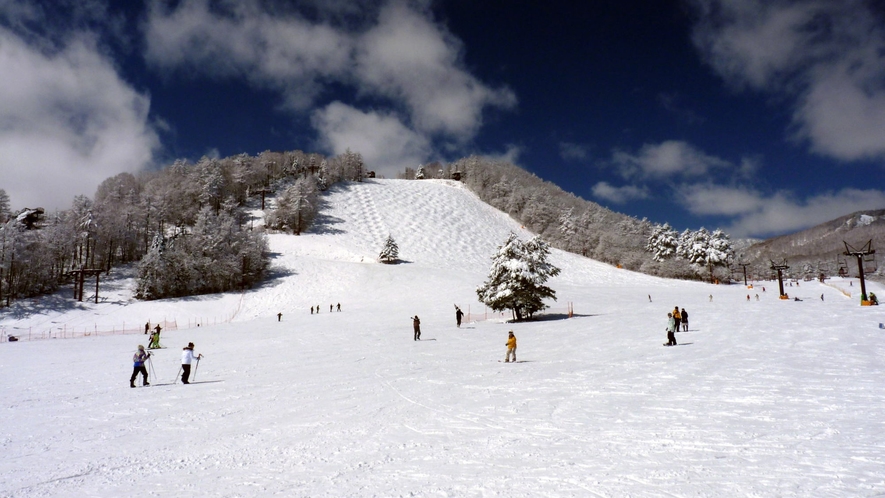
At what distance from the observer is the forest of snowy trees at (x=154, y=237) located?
5428 cm

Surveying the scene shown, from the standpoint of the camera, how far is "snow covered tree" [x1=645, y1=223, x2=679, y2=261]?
92375 millimetres

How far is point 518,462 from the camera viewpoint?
26.8 ft

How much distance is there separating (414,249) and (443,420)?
76.9 metres

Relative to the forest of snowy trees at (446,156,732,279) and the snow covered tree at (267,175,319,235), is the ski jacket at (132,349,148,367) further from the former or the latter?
the forest of snowy trees at (446,156,732,279)

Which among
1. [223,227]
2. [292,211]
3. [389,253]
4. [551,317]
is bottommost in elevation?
[551,317]

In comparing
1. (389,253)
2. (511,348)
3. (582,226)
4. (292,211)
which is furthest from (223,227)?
(582,226)

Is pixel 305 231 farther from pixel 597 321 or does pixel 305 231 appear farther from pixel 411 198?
pixel 597 321

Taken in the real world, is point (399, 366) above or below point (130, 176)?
below

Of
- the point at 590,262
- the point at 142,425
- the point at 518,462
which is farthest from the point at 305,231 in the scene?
the point at 518,462

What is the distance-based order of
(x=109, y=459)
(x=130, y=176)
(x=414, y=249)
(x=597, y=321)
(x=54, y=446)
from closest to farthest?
(x=109, y=459) → (x=54, y=446) → (x=597, y=321) → (x=414, y=249) → (x=130, y=176)

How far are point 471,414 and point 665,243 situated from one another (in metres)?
93.6

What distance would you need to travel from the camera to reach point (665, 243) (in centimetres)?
9306

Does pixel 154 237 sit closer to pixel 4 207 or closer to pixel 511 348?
pixel 4 207

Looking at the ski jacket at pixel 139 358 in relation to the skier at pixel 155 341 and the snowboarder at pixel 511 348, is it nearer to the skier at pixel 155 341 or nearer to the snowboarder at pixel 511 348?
the skier at pixel 155 341
